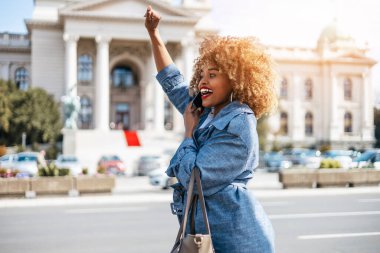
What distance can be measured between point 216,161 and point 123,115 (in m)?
55.7

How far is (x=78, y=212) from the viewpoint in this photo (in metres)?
12.0

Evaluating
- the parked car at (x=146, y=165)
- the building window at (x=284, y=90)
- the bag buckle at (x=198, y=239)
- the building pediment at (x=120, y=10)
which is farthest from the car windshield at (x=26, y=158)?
the building window at (x=284, y=90)

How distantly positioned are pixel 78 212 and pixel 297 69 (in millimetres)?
58161

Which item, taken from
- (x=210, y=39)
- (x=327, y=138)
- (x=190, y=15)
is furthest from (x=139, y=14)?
(x=210, y=39)

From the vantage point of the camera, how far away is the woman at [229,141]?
8.48ft

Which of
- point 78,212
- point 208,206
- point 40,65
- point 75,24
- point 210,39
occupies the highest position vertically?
point 75,24

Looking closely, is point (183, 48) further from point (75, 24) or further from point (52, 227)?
point (52, 227)

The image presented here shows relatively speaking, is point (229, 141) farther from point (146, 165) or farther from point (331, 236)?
point (146, 165)

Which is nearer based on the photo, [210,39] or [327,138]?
[210,39]

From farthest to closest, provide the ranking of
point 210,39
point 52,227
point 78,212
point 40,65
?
point 40,65
point 78,212
point 52,227
point 210,39

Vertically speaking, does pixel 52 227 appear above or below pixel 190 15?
below

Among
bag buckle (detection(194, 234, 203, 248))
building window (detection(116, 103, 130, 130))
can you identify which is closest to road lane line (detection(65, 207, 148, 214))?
bag buckle (detection(194, 234, 203, 248))

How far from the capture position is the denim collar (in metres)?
2.64

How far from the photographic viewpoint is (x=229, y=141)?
103 inches
